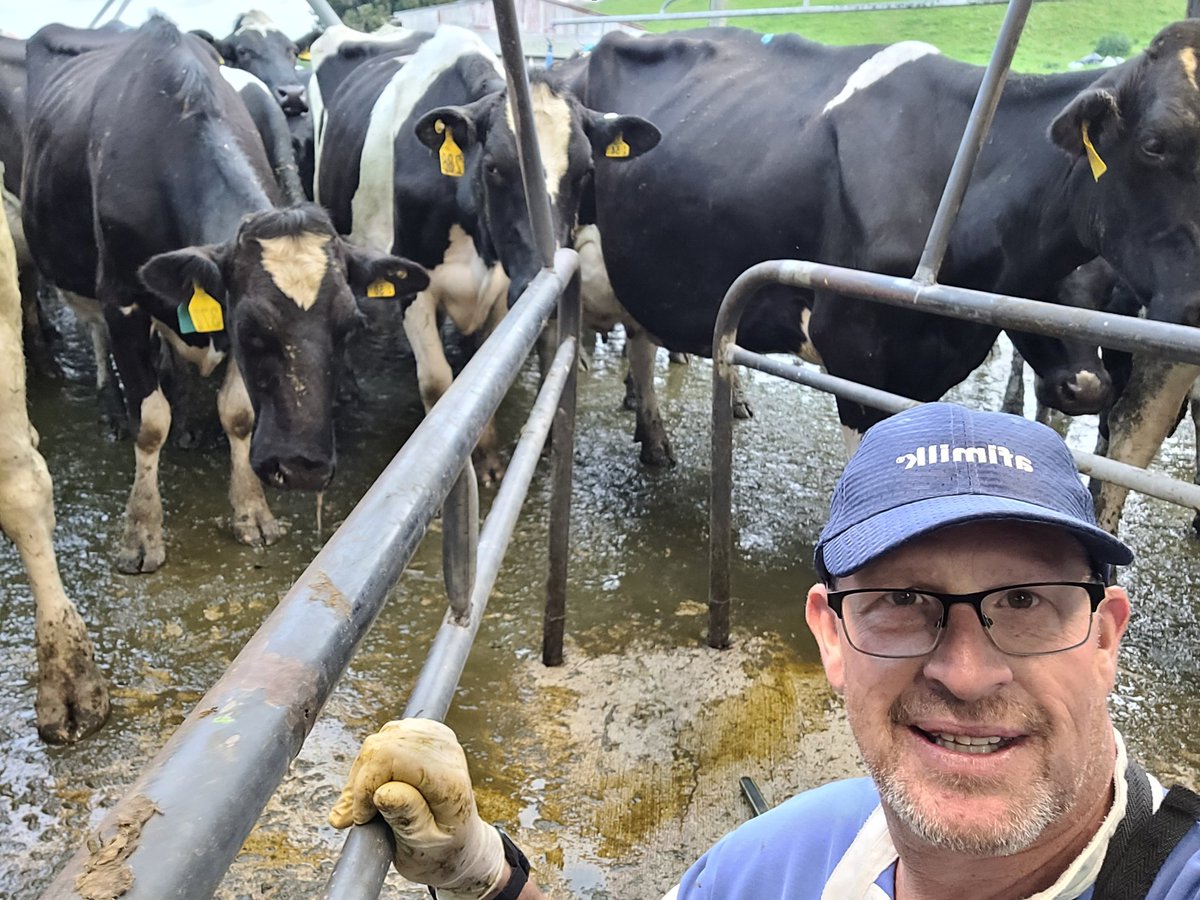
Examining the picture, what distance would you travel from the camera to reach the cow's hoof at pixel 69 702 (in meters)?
2.80

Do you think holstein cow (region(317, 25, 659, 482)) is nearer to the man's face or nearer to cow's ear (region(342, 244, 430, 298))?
cow's ear (region(342, 244, 430, 298))

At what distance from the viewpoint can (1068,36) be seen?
7.82 metres

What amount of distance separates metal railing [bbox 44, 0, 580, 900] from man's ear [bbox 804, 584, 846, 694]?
482 millimetres

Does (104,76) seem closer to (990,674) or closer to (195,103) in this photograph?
(195,103)

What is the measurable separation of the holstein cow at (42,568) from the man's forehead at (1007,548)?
2.55 m

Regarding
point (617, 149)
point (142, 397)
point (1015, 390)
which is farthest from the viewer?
point (1015, 390)

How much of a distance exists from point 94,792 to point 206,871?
2426 millimetres

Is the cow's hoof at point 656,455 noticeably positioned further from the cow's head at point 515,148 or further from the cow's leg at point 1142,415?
the cow's leg at point 1142,415

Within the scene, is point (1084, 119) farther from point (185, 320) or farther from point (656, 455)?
point (185, 320)

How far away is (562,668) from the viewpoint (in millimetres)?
3244

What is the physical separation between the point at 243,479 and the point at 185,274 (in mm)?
1006

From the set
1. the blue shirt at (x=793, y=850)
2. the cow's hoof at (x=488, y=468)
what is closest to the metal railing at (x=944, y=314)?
the blue shirt at (x=793, y=850)

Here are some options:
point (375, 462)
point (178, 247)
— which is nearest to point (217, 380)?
point (375, 462)

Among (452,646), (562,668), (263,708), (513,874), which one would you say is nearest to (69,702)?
(562,668)
